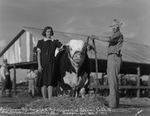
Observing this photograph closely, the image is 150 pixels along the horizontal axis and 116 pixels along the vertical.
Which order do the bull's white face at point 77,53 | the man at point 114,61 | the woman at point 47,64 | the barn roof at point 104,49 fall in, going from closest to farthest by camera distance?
the bull's white face at point 77,53 → the man at point 114,61 → the woman at point 47,64 → the barn roof at point 104,49

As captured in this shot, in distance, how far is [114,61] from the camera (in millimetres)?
5656

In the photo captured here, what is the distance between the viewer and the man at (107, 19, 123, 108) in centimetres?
553

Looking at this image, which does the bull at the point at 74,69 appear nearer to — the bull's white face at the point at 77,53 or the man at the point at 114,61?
the bull's white face at the point at 77,53

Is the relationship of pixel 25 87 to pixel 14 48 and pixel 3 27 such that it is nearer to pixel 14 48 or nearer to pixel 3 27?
pixel 14 48

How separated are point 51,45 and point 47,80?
2.02ft

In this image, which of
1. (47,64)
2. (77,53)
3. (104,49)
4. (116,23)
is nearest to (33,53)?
(104,49)

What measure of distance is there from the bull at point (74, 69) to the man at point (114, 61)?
0.40 meters

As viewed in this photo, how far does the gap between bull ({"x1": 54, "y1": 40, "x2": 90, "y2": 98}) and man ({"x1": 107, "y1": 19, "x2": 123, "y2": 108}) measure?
0.40m

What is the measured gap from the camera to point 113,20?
573 cm

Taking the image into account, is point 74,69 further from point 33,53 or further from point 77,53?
point 33,53

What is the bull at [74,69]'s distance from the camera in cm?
538

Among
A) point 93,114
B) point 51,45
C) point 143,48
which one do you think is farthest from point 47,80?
point 143,48

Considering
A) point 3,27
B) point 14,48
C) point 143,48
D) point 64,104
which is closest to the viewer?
point 64,104

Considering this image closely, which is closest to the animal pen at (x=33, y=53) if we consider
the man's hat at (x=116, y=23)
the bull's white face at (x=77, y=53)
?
the man's hat at (x=116, y=23)
